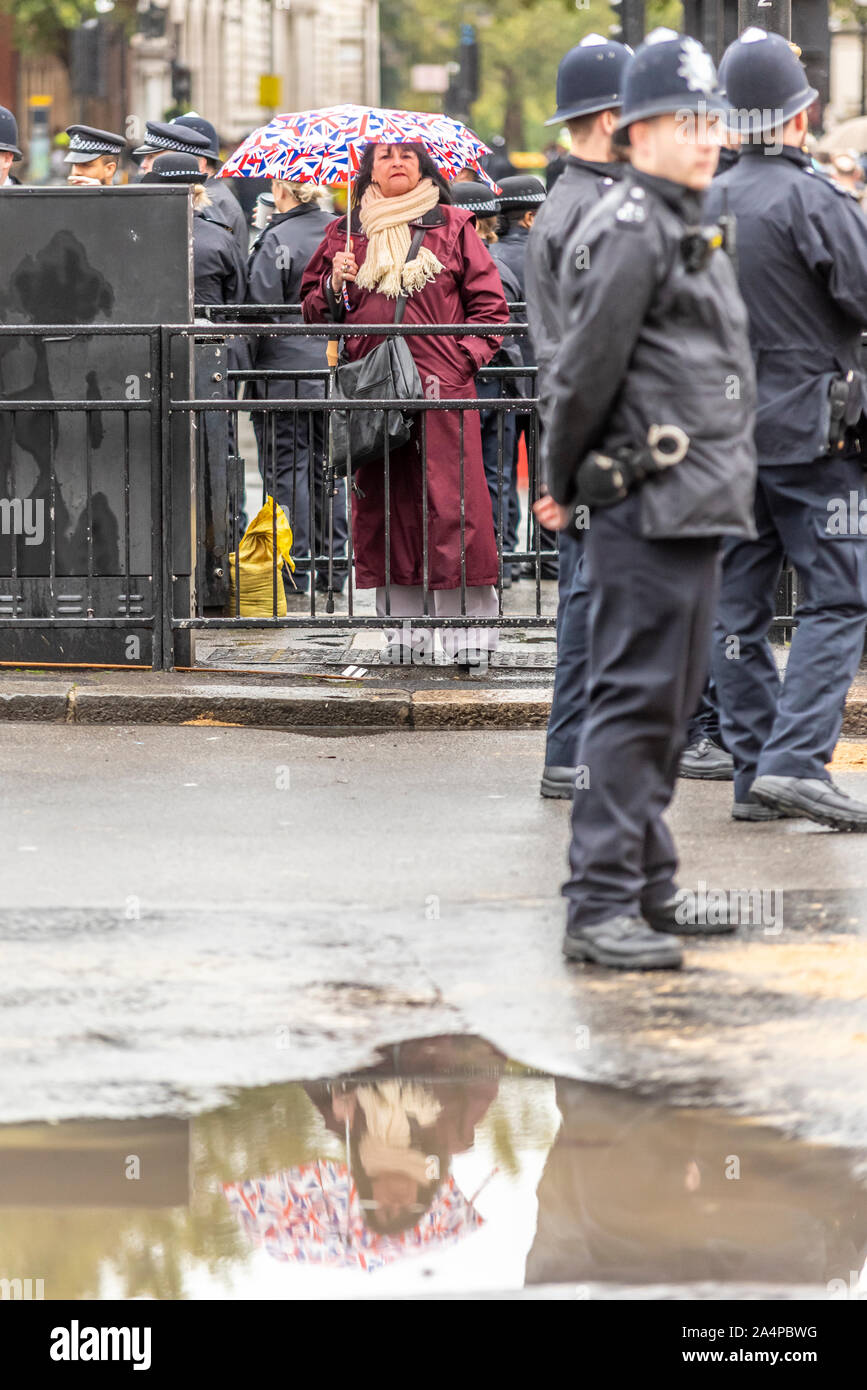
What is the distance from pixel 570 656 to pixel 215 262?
216 inches

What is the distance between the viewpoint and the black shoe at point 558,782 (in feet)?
23.8

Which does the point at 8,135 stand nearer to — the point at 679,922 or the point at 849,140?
the point at 679,922

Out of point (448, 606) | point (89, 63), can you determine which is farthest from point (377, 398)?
point (89, 63)

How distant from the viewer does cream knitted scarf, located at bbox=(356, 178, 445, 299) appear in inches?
351

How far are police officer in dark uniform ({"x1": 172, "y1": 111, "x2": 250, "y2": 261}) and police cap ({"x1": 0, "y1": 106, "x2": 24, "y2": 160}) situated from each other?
1.01m

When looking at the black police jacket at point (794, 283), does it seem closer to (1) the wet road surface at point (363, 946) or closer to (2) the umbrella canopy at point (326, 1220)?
(1) the wet road surface at point (363, 946)

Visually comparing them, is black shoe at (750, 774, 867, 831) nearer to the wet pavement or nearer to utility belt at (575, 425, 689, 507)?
the wet pavement

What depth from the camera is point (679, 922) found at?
556cm

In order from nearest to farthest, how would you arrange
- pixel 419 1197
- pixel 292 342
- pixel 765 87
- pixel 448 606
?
1. pixel 419 1197
2. pixel 765 87
3. pixel 448 606
4. pixel 292 342

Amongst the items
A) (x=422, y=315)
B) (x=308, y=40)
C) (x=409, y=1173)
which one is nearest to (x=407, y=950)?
(x=409, y=1173)

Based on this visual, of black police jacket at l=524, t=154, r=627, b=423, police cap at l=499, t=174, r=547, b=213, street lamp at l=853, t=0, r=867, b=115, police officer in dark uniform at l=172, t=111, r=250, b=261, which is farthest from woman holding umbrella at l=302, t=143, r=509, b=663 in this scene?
street lamp at l=853, t=0, r=867, b=115

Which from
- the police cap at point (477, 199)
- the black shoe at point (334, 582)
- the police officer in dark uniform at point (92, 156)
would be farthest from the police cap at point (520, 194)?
the black shoe at point (334, 582)
